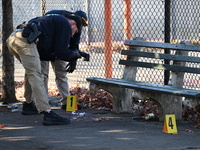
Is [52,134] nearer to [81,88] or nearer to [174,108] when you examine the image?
[174,108]

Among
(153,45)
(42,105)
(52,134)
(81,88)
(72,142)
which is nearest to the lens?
(72,142)

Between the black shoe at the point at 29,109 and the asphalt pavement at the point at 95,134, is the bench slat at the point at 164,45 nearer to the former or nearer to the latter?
the asphalt pavement at the point at 95,134

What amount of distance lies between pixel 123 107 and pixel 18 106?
1.87m

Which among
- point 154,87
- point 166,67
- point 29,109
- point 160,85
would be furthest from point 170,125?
point 29,109

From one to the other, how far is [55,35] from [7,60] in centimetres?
203

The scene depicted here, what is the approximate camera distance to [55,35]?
6609 mm

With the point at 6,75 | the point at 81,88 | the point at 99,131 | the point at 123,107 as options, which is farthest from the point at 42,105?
the point at 81,88

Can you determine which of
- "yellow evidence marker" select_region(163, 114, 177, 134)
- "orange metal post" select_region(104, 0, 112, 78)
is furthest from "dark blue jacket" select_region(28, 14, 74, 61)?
"orange metal post" select_region(104, 0, 112, 78)

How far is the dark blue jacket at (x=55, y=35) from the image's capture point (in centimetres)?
651

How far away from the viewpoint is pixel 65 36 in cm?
651

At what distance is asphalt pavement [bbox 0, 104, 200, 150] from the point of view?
5.36m

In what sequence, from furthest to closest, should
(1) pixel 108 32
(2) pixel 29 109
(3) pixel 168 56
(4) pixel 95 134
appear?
(1) pixel 108 32
(2) pixel 29 109
(3) pixel 168 56
(4) pixel 95 134

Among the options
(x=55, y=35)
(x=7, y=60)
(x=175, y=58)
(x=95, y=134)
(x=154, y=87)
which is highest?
(x=55, y=35)

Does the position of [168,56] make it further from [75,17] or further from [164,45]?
[75,17]
